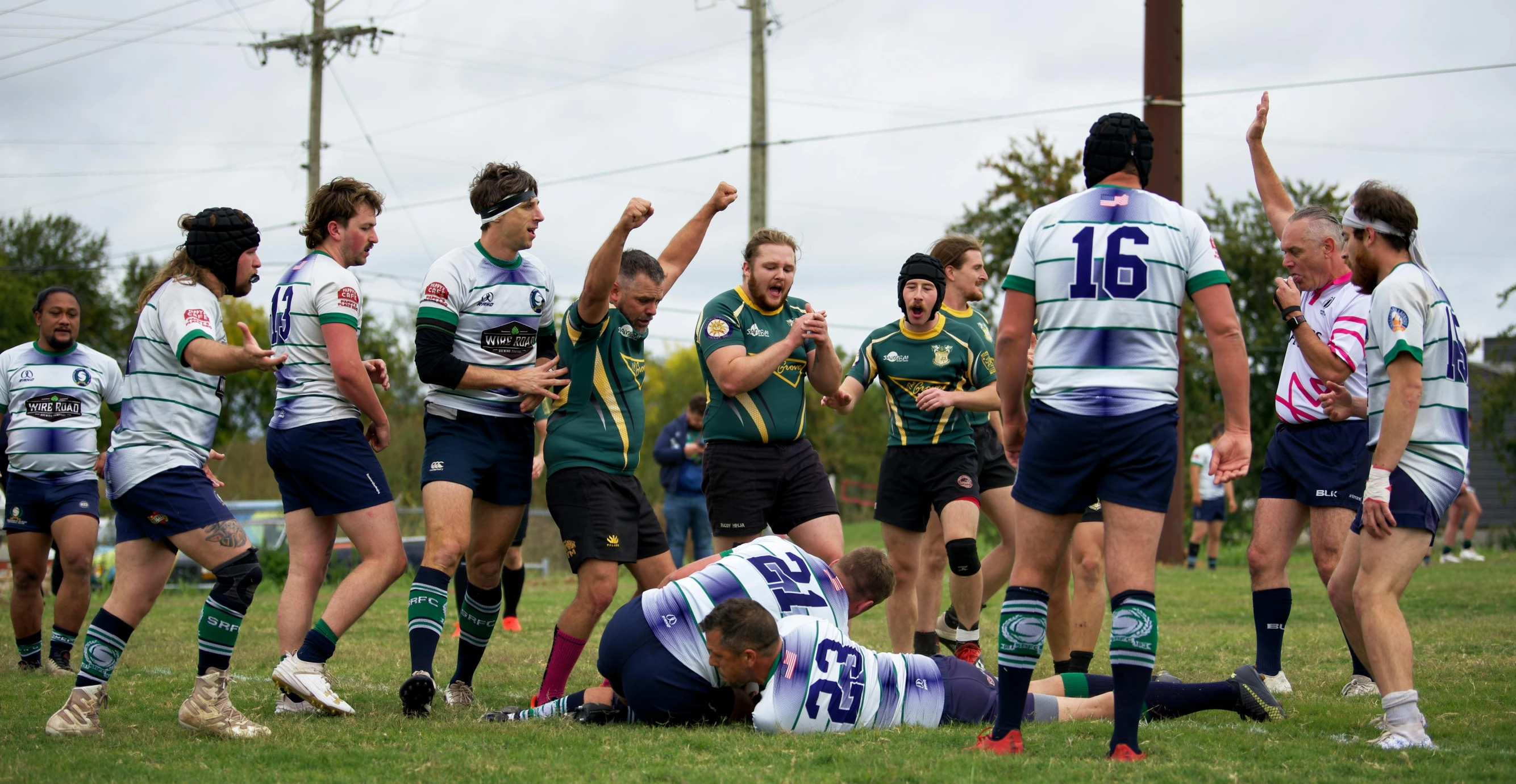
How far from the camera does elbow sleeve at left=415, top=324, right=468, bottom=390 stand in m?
5.26

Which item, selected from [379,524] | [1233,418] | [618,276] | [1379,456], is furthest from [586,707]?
[1379,456]

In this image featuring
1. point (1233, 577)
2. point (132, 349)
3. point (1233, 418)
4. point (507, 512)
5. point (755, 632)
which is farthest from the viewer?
point (1233, 577)

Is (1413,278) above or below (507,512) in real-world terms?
above

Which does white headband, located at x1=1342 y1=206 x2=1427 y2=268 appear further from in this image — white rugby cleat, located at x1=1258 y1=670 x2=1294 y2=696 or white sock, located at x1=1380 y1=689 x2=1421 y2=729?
white rugby cleat, located at x1=1258 y1=670 x2=1294 y2=696

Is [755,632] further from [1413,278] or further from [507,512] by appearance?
[1413,278]

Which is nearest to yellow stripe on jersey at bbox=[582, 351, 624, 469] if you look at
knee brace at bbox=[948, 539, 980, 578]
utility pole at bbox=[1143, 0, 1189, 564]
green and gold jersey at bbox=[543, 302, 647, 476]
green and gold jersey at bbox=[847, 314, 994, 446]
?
green and gold jersey at bbox=[543, 302, 647, 476]

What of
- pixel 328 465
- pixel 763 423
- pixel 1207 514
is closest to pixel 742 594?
pixel 763 423

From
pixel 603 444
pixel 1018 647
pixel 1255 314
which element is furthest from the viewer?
pixel 1255 314

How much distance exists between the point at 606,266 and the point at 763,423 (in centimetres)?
128

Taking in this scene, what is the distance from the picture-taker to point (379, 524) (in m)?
5.20

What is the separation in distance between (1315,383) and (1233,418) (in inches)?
94.4

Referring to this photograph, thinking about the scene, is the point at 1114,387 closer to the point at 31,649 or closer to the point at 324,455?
the point at 324,455

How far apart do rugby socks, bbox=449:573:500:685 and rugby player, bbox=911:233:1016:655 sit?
2418 mm

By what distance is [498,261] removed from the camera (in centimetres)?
549
